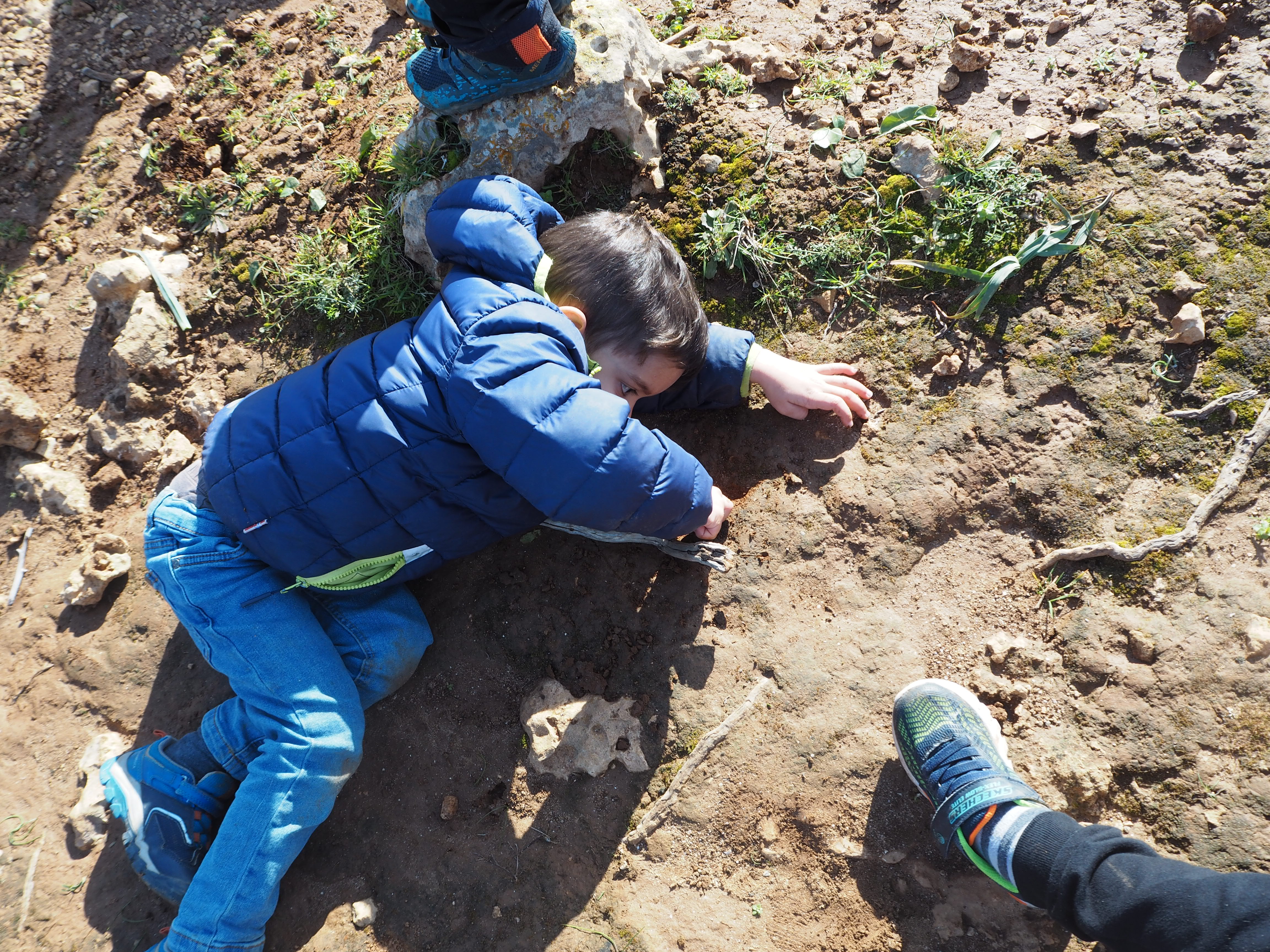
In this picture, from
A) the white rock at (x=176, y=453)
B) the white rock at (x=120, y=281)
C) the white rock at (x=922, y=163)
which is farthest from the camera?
the white rock at (x=120, y=281)

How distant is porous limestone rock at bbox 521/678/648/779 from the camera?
253 centimetres

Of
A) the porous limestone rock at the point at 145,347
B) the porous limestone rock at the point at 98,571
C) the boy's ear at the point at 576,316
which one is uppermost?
the boy's ear at the point at 576,316

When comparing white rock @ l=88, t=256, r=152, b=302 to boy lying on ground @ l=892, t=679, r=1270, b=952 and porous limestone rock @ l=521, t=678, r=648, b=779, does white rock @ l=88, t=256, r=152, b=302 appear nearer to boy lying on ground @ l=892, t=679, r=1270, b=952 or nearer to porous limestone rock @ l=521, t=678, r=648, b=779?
porous limestone rock @ l=521, t=678, r=648, b=779

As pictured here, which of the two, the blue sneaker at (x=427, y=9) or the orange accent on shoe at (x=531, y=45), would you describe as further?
the blue sneaker at (x=427, y=9)

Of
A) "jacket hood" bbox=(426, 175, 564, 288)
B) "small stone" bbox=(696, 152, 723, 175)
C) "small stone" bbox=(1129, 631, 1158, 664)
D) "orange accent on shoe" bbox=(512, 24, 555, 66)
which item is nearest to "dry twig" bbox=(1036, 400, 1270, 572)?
"small stone" bbox=(1129, 631, 1158, 664)

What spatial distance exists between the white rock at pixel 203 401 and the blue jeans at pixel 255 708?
54 cm

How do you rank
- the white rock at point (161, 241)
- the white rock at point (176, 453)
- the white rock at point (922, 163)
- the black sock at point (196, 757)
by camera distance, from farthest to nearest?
→ the white rock at point (161, 241), the white rock at point (176, 453), the white rock at point (922, 163), the black sock at point (196, 757)

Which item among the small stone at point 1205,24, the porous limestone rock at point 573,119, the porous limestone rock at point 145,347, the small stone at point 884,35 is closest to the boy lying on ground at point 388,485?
the porous limestone rock at point 573,119

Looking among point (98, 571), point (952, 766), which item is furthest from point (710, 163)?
point (98, 571)

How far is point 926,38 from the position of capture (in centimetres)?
302

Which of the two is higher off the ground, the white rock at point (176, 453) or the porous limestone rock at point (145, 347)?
the porous limestone rock at point (145, 347)

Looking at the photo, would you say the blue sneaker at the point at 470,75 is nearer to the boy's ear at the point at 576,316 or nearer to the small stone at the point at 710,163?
the small stone at the point at 710,163

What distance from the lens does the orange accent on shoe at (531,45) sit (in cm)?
248

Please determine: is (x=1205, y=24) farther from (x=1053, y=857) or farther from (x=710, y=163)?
(x=1053, y=857)
